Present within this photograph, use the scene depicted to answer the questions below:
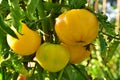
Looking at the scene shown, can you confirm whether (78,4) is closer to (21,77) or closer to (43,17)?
(43,17)

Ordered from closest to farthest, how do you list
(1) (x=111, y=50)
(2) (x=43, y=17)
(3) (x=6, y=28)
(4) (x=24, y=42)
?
1. (3) (x=6, y=28)
2. (4) (x=24, y=42)
3. (2) (x=43, y=17)
4. (1) (x=111, y=50)

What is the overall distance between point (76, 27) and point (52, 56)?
151 mm

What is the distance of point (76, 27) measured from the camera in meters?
1.31

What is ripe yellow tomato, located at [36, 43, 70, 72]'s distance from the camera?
1.37m

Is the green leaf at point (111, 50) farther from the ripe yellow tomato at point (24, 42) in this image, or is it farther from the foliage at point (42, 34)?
the ripe yellow tomato at point (24, 42)

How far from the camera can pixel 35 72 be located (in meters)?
1.63

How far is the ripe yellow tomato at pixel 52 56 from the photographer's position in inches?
54.1

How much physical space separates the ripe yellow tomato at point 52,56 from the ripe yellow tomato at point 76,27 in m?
0.05

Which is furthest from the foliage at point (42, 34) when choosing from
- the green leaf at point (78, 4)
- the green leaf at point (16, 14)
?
the green leaf at point (16, 14)

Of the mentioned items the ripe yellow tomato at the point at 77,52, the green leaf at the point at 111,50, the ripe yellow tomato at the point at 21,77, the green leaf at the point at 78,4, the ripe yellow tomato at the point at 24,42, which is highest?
the green leaf at the point at 78,4

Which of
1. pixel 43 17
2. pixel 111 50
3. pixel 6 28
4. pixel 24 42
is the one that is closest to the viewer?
pixel 6 28

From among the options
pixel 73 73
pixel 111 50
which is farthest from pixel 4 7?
pixel 111 50

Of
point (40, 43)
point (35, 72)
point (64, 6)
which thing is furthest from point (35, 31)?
point (35, 72)

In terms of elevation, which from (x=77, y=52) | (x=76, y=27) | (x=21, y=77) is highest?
(x=76, y=27)
